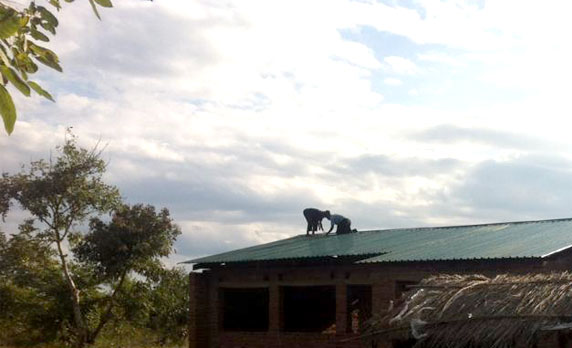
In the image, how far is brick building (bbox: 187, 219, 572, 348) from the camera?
55.7ft

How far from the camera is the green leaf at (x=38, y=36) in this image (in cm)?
346

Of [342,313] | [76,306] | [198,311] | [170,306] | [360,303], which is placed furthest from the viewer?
[170,306]

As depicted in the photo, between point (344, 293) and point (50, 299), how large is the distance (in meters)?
14.5

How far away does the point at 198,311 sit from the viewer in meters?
22.4

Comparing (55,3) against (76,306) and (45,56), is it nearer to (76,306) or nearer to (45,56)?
(45,56)

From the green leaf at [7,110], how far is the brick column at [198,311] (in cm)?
1985

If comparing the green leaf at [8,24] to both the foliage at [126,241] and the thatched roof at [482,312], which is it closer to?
the thatched roof at [482,312]

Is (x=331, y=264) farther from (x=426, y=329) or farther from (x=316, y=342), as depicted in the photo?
(x=426, y=329)

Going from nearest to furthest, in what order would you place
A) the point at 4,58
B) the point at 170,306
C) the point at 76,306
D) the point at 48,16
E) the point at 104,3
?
the point at 4,58 → the point at 104,3 → the point at 48,16 → the point at 76,306 → the point at 170,306

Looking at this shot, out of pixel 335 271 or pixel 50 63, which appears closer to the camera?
pixel 50 63

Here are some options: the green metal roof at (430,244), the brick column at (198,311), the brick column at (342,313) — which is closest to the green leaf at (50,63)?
the green metal roof at (430,244)

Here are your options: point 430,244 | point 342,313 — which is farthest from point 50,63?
point 430,244

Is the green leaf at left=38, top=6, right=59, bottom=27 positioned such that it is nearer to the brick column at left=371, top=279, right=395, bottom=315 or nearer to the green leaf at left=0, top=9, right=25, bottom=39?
the green leaf at left=0, top=9, right=25, bottom=39

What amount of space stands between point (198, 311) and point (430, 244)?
6.76m
